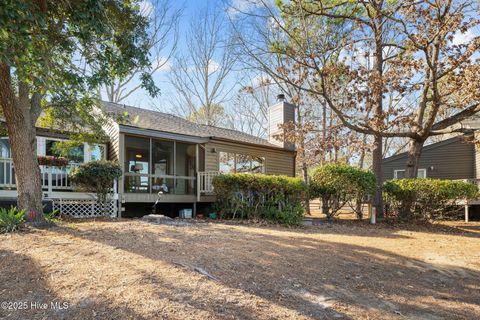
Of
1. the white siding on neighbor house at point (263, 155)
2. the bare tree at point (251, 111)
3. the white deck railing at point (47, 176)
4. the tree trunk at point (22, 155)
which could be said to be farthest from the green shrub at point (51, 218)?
the bare tree at point (251, 111)

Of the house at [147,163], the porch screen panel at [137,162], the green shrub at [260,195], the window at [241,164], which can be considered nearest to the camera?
the green shrub at [260,195]

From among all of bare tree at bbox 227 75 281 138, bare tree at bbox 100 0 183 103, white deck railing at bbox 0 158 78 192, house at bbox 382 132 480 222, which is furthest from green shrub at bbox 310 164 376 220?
bare tree at bbox 227 75 281 138

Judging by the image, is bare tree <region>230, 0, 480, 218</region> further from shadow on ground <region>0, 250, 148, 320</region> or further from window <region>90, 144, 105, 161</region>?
shadow on ground <region>0, 250, 148, 320</region>

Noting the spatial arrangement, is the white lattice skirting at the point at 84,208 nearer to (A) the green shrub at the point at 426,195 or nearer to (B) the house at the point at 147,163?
(B) the house at the point at 147,163

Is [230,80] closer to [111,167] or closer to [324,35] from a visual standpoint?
[324,35]

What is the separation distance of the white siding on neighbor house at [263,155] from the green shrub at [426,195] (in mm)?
5741

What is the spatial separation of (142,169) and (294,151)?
7608mm

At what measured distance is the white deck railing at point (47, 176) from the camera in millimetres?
10195

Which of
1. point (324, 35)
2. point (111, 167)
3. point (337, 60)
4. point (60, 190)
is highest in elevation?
point (324, 35)

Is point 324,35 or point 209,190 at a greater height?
point 324,35

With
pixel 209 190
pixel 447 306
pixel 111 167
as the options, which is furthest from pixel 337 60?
pixel 447 306

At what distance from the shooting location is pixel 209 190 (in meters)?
12.9

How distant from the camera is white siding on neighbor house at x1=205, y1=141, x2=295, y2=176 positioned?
45.9 feet

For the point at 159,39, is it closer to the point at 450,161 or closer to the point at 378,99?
the point at 378,99
